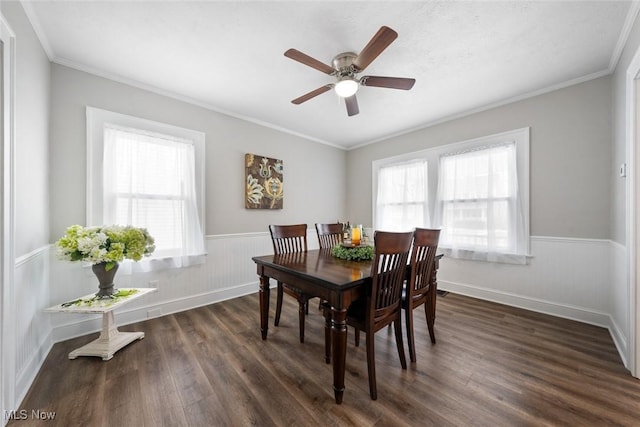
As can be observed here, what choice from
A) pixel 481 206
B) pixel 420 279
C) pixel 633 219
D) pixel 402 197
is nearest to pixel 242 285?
pixel 420 279

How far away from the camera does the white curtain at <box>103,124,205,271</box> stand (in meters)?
2.48

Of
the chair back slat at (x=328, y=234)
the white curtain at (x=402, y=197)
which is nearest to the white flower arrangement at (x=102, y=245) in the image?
the chair back slat at (x=328, y=234)

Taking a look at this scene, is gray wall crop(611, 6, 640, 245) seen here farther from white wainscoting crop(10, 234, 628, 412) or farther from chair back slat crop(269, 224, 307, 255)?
chair back slat crop(269, 224, 307, 255)

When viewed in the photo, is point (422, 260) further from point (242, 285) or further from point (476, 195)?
point (242, 285)

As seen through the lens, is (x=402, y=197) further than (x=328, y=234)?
Yes

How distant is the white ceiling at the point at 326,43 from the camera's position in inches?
67.8

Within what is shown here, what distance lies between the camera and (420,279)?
6.51 ft

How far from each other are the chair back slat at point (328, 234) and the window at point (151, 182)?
59.7 inches

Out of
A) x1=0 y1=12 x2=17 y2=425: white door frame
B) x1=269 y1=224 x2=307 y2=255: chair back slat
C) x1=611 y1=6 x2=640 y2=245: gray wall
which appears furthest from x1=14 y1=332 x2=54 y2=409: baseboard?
x1=611 y1=6 x2=640 y2=245: gray wall

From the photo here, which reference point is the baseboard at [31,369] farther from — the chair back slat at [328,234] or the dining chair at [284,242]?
the chair back slat at [328,234]

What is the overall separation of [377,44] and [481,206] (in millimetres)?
2649

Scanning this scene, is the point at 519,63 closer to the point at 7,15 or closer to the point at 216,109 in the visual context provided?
the point at 216,109

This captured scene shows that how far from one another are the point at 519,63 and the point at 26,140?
4.13 metres

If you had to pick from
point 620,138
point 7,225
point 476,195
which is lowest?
point 7,225
